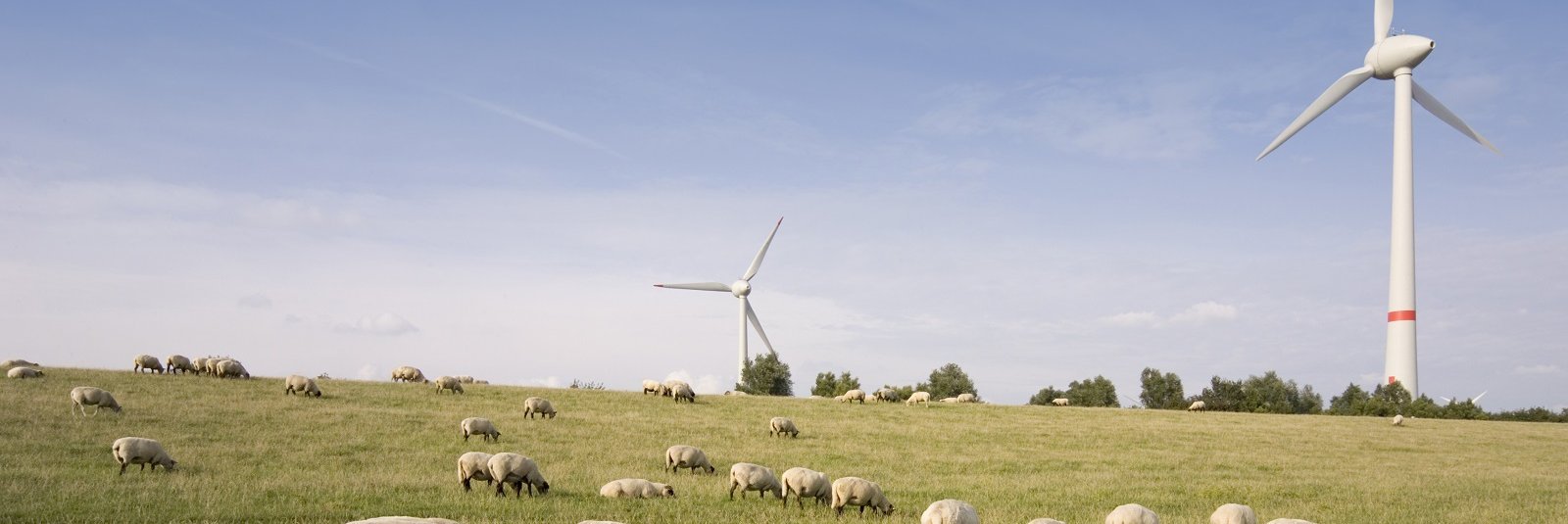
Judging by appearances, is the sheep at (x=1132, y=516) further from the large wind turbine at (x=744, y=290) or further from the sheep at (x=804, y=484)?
the large wind turbine at (x=744, y=290)

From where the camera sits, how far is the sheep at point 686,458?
83.5 feet

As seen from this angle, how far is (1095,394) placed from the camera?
84.2m

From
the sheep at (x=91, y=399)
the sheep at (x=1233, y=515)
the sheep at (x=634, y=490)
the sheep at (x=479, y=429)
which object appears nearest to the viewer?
the sheep at (x=1233, y=515)

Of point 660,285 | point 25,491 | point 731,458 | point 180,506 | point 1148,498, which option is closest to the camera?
point 180,506

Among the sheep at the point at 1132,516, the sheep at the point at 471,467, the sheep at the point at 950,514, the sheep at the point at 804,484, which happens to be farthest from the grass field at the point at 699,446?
the sheep at the point at 1132,516

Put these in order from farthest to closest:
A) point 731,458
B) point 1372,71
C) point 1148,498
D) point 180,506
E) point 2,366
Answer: point 1372,71
point 2,366
point 731,458
point 1148,498
point 180,506

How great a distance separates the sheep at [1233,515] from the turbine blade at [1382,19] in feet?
261

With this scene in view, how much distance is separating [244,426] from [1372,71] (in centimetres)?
8431

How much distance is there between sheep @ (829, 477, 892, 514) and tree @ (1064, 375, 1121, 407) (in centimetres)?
6798

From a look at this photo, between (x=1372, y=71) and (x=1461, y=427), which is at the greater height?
(x=1372, y=71)

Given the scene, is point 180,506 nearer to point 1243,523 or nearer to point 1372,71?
point 1243,523

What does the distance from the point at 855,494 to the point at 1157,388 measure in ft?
237

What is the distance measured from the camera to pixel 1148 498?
23.0 m

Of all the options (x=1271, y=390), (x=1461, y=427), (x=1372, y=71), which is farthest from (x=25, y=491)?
(x=1372, y=71)
